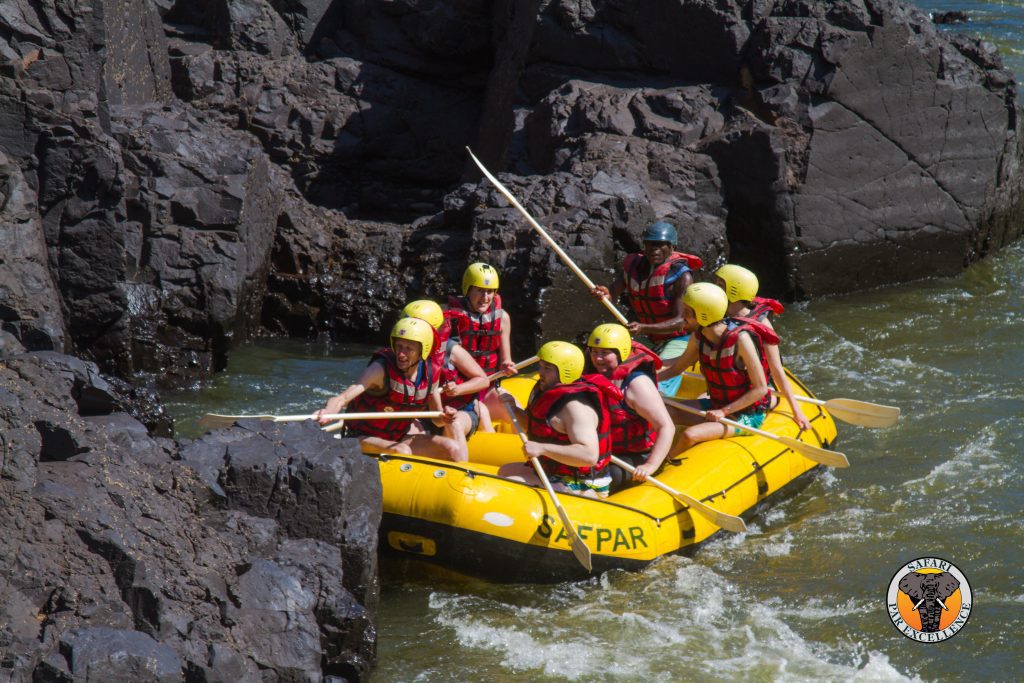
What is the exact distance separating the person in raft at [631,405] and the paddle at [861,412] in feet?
5.40

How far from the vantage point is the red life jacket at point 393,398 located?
714 cm

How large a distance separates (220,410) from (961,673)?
6.06m

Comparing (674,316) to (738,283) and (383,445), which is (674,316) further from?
(383,445)

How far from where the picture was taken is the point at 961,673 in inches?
238

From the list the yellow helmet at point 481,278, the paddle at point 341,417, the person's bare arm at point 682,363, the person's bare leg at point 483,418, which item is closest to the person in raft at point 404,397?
the paddle at point 341,417

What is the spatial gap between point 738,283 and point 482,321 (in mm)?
1860

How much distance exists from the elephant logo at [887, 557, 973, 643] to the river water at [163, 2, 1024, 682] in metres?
0.07

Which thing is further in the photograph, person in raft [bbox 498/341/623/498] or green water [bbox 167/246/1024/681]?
person in raft [bbox 498/341/623/498]

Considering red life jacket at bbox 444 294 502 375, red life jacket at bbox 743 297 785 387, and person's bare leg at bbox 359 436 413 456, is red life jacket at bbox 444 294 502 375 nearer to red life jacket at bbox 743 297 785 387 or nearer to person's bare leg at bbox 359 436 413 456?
person's bare leg at bbox 359 436 413 456

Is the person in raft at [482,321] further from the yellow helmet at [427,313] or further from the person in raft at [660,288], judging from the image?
the person in raft at [660,288]

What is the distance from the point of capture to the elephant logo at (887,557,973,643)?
21.0 feet

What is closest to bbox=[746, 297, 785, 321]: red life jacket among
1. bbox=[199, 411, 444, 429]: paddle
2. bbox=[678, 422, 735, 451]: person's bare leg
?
bbox=[678, 422, 735, 451]: person's bare leg

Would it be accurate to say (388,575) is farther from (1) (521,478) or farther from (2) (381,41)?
(2) (381,41)

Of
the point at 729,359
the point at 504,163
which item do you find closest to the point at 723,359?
the point at 729,359
